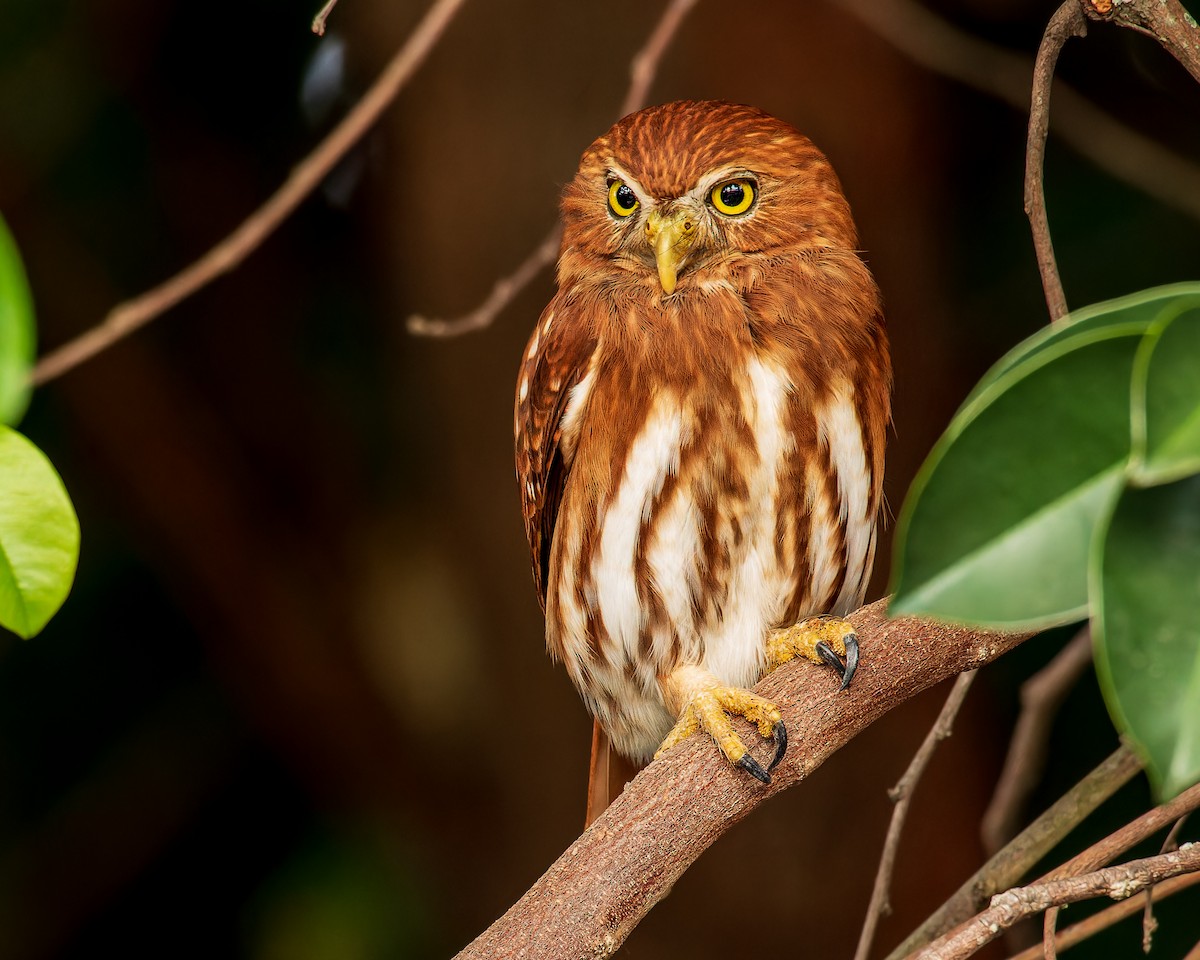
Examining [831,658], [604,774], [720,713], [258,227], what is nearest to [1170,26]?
[831,658]

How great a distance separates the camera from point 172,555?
3484mm

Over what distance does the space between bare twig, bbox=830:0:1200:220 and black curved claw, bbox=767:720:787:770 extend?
69.5 inches

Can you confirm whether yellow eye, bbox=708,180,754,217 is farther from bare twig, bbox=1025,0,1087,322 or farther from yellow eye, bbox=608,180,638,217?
bare twig, bbox=1025,0,1087,322

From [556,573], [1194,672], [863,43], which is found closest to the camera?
[1194,672]

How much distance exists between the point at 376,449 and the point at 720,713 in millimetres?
1905

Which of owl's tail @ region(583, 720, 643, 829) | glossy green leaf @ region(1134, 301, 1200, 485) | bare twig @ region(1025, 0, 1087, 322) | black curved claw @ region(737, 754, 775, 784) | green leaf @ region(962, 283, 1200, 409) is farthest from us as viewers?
owl's tail @ region(583, 720, 643, 829)

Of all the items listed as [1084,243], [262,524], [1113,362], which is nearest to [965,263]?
[1084,243]

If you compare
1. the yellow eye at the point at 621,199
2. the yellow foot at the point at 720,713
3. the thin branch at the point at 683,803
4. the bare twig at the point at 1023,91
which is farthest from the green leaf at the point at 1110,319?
the bare twig at the point at 1023,91

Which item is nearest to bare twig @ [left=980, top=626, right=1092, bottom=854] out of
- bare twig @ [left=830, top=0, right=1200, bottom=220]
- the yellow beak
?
the yellow beak

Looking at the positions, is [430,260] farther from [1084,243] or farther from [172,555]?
[1084,243]

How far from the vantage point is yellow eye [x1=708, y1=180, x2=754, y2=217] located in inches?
85.7

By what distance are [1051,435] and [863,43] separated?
258 centimetres

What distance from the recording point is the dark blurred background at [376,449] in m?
3.20

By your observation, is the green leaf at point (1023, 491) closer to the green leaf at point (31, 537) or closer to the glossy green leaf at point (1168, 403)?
the glossy green leaf at point (1168, 403)
